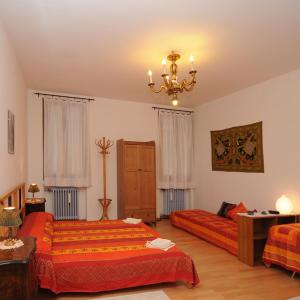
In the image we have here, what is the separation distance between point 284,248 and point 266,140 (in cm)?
209

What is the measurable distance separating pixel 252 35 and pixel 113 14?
1.63m

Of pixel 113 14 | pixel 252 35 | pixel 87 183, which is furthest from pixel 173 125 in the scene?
pixel 113 14

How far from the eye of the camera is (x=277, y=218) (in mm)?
4141

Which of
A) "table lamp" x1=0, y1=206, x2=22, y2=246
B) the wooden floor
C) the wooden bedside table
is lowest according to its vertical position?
the wooden floor

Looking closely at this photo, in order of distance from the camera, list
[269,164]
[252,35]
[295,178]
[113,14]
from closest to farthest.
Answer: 1. [113,14]
2. [252,35]
3. [295,178]
4. [269,164]

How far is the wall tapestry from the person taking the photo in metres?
5.20

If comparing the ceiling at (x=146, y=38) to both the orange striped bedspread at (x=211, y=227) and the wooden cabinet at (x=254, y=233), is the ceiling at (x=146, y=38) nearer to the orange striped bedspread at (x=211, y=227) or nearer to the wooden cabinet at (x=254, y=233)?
the wooden cabinet at (x=254, y=233)

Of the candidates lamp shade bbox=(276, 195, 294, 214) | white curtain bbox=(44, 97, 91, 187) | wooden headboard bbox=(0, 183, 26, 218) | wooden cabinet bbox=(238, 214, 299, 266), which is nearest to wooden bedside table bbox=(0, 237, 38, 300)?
wooden headboard bbox=(0, 183, 26, 218)

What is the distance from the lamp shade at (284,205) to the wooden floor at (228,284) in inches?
37.2

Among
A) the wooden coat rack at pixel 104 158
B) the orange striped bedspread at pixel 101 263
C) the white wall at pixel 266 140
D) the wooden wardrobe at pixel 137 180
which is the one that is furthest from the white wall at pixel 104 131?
the orange striped bedspread at pixel 101 263

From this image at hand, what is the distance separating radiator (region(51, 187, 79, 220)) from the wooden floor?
9.66 ft

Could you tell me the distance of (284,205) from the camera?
4.31 metres

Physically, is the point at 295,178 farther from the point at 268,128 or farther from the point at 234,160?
the point at 234,160

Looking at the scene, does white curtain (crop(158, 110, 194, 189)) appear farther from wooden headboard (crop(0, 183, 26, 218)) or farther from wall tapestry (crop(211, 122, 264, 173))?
wooden headboard (crop(0, 183, 26, 218))
